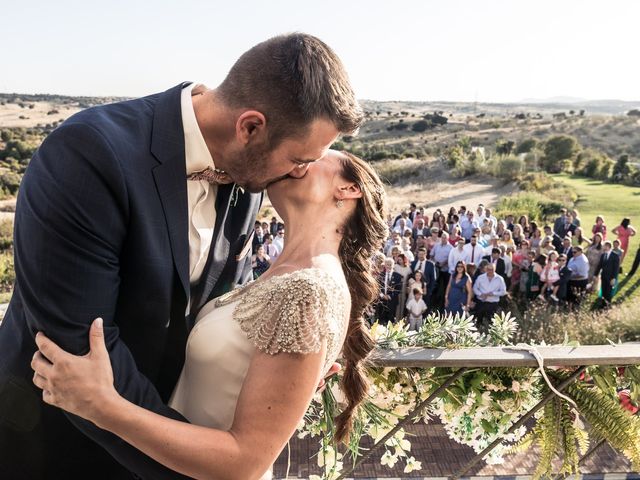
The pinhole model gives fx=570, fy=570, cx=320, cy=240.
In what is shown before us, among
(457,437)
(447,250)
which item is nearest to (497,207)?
(447,250)

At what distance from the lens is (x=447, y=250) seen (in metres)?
13.4

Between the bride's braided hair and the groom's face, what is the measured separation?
0.26m

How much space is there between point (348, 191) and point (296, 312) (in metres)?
0.56

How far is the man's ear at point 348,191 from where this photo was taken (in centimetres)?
199

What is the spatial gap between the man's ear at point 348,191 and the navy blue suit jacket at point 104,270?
36cm

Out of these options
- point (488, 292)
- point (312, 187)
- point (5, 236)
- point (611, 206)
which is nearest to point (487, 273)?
point (488, 292)

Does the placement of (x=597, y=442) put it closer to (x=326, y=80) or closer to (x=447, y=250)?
(x=326, y=80)

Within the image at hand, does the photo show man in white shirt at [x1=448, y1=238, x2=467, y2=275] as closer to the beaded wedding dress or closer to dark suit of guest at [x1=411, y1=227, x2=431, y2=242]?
dark suit of guest at [x1=411, y1=227, x2=431, y2=242]

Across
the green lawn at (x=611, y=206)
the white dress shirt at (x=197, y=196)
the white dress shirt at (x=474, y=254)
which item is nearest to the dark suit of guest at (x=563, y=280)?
the white dress shirt at (x=474, y=254)

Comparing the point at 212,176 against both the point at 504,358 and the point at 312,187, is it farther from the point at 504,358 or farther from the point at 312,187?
the point at 504,358

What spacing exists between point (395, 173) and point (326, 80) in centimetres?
5085

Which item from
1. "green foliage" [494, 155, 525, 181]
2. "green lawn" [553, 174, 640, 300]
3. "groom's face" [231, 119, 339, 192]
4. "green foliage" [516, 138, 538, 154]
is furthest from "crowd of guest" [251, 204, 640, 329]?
"green foliage" [516, 138, 538, 154]

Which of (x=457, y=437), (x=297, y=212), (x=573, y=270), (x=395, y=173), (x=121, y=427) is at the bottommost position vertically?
(x=395, y=173)

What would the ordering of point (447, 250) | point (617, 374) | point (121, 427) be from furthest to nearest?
point (447, 250), point (617, 374), point (121, 427)
